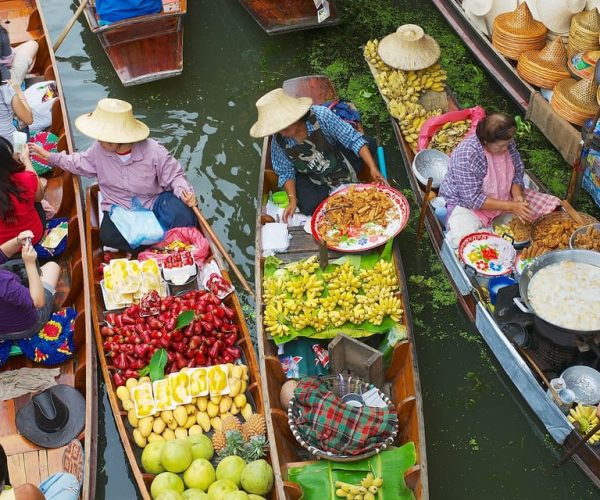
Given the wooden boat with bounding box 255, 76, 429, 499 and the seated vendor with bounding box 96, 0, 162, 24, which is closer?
the wooden boat with bounding box 255, 76, 429, 499

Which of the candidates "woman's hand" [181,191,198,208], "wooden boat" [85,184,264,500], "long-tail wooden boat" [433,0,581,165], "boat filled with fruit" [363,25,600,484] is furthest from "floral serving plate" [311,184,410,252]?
"long-tail wooden boat" [433,0,581,165]

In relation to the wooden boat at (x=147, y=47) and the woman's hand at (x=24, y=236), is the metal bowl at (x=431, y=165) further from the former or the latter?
the woman's hand at (x=24, y=236)

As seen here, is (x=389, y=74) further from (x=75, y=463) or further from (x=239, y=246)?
(x=75, y=463)

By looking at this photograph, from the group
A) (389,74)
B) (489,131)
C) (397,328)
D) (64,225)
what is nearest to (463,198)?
(489,131)

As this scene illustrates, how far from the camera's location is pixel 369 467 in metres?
4.01

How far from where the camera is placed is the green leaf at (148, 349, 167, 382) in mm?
4547

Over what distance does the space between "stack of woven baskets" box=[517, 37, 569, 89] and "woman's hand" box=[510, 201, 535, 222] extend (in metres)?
1.97

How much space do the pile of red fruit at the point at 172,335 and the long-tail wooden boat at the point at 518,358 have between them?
1644 millimetres

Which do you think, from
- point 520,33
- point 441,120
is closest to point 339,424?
point 441,120

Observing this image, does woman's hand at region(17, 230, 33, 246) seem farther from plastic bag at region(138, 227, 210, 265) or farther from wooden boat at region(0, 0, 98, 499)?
plastic bag at region(138, 227, 210, 265)

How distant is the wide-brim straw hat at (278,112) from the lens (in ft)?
17.0

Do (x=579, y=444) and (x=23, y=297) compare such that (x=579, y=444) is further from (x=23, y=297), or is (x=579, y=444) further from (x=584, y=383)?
(x=23, y=297)

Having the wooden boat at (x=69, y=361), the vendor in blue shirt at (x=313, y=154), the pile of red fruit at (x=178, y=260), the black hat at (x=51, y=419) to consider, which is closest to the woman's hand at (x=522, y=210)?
the vendor in blue shirt at (x=313, y=154)

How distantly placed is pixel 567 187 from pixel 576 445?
2.75 metres
